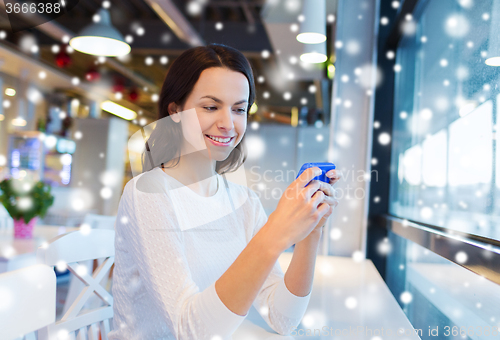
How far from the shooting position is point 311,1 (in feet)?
6.04

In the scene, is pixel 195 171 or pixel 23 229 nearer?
pixel 195 171

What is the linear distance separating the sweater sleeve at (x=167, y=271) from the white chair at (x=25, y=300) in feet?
0.53

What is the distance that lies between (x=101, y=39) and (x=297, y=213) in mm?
2091

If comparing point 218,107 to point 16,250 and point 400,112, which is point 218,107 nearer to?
point 400,112

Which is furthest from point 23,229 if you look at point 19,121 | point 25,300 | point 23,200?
point 19,121

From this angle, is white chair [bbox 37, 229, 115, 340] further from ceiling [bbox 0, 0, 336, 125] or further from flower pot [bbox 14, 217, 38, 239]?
ceiling [bbox 0, 0, 336, 125]

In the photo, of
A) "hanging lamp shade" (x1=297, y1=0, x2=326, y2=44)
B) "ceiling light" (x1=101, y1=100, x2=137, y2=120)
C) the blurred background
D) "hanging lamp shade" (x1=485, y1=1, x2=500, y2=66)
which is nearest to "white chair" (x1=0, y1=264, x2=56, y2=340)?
the blurred background

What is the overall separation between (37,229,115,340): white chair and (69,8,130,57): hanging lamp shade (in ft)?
5.29

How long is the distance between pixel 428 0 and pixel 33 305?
4.48 ft

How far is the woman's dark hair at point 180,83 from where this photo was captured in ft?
2.73

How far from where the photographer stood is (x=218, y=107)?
2.63 feet

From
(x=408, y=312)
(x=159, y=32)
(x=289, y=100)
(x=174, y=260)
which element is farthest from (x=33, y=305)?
(x=289, y=100)

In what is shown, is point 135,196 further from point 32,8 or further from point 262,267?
point 32,8

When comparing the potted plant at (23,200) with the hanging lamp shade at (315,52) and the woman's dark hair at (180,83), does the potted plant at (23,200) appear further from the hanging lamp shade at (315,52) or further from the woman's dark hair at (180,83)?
the hanging lamp shade at (315,52)
